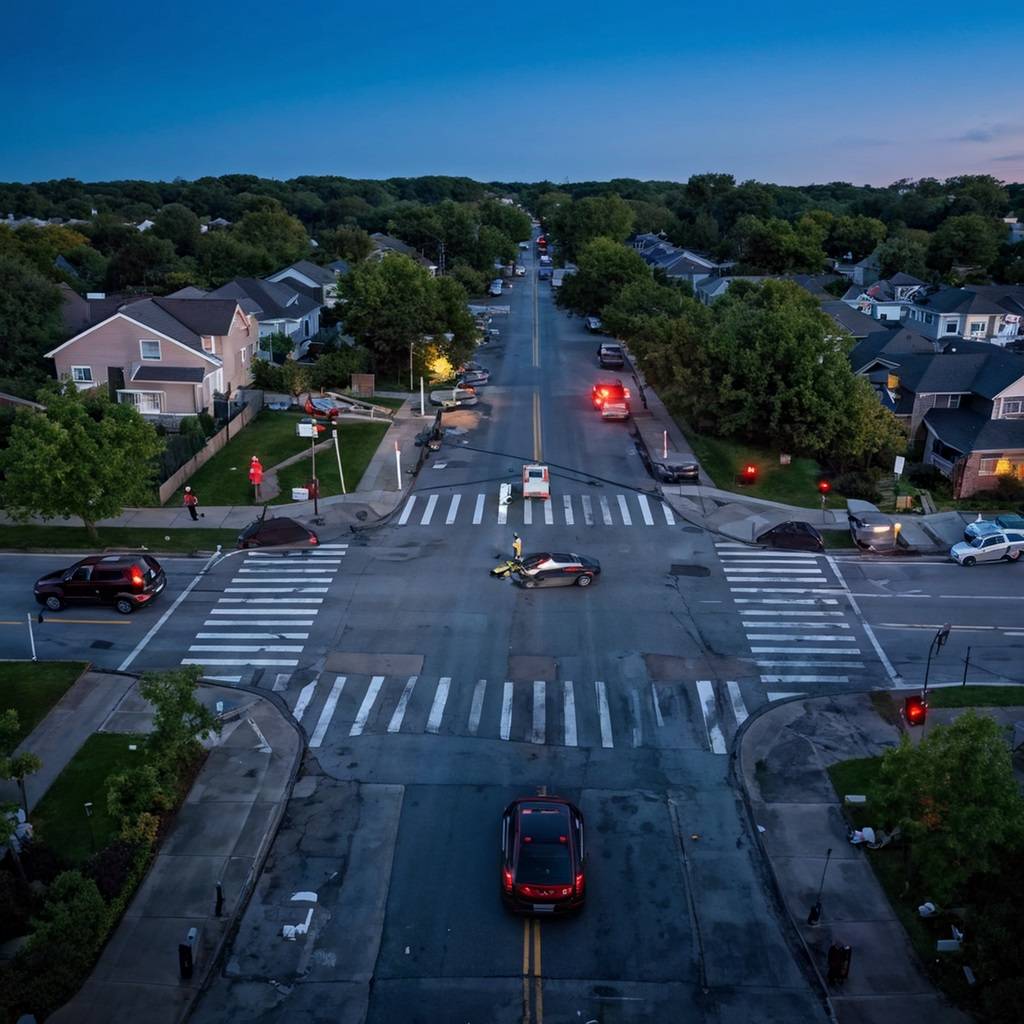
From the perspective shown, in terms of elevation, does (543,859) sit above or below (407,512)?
above

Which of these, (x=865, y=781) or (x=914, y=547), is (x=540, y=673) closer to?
(x=865, y=781)

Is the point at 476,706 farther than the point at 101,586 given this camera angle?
No

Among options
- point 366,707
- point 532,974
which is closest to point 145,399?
point 366,707

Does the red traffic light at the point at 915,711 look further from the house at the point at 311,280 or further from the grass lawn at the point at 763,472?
the house at the point at 311,280

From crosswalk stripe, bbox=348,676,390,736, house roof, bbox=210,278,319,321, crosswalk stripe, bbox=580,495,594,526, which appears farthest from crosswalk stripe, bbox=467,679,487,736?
house roof, bbox=210,278,319,321

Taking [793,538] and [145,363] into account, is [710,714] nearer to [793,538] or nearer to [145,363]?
[793,538]

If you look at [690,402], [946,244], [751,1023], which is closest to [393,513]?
[690,402]

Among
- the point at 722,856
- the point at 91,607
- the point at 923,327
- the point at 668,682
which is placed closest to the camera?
the point at 722,856
